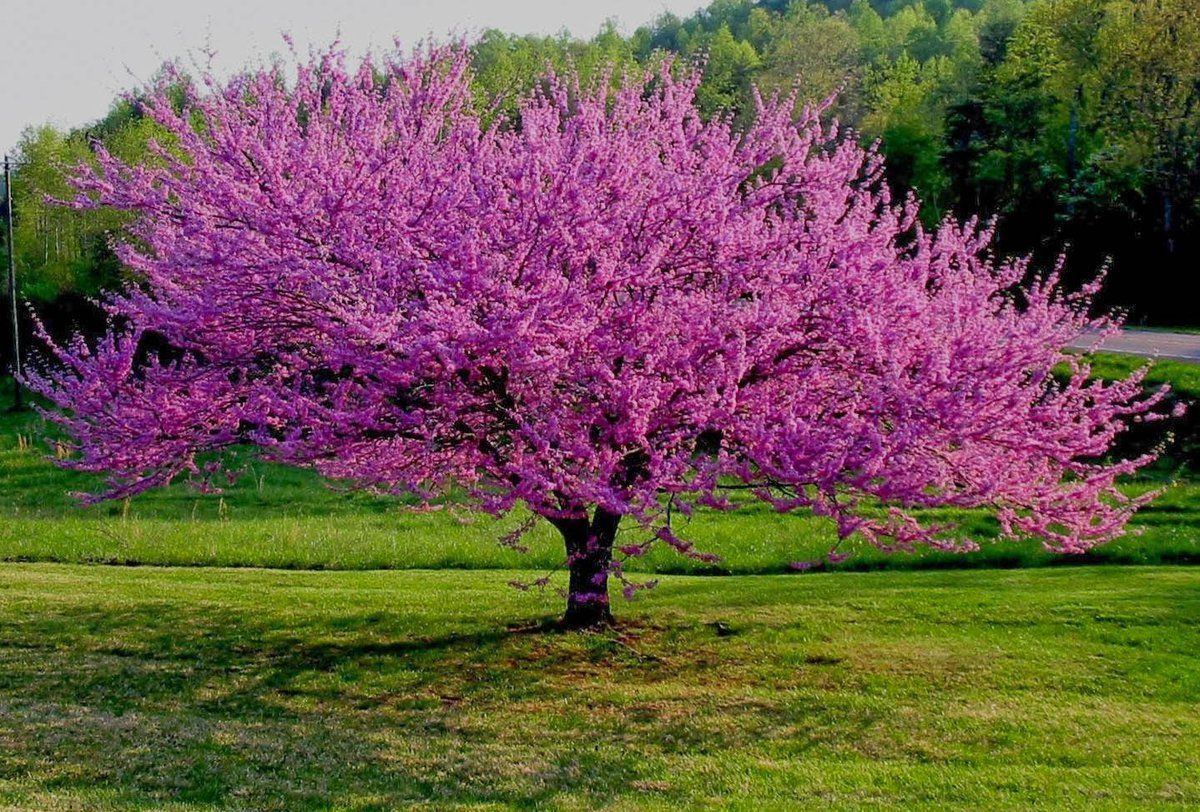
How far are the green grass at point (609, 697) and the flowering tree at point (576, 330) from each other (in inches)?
59.0

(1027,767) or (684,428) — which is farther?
(684,428)

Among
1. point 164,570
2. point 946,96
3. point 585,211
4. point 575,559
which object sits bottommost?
point 164,570

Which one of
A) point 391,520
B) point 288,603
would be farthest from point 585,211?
point 391,520

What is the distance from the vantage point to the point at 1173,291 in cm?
3928

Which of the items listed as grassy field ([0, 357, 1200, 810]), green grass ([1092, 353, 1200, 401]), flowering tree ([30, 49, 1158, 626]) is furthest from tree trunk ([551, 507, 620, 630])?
green grass ([1092, 353, 1200, 401])

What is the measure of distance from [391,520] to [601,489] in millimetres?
14537

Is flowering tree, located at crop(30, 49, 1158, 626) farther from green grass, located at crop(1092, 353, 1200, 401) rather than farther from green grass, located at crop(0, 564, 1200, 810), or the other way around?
green grass, located at crop(1092, 353, 1200, 401)

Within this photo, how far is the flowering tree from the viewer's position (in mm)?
9273

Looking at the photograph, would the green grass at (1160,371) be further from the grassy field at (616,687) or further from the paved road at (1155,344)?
the grassy field at (616,687)

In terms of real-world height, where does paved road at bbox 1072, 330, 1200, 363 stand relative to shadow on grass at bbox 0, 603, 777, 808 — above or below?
above

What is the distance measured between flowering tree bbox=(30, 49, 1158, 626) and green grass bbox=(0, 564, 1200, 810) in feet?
4.92

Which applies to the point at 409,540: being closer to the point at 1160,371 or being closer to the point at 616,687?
the point at 616,687

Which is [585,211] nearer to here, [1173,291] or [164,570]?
[164,570]

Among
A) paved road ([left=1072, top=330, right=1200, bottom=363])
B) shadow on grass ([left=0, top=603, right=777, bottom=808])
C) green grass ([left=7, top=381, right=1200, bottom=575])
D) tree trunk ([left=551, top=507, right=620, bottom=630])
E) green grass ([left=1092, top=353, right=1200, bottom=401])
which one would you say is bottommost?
green grass ([left=7, top=381, right=1200, bottom=575])
